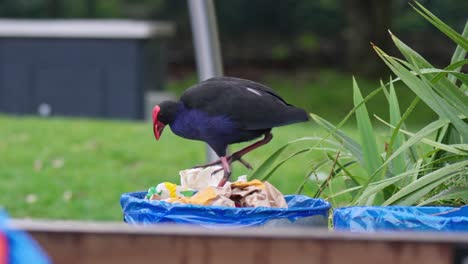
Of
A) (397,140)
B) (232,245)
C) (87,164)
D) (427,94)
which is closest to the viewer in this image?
(232,245)

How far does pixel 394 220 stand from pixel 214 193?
21.8 inches

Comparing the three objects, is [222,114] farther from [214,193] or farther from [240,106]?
[214,193]

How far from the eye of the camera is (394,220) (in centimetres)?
328

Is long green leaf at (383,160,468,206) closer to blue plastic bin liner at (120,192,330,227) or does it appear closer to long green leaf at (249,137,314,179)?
blue plastic bin liner at (120,192,330,227)

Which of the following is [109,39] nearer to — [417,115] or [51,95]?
[51,95]

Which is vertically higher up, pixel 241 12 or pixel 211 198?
pixel 241 12

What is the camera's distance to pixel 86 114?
1493cm

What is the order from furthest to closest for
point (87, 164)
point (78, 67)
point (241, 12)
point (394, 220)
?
point (241, 12) < point (78, 67) < point (87, 164) < point (394, 220)

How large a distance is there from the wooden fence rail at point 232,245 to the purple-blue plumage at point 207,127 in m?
1.63

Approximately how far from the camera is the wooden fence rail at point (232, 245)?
196cm

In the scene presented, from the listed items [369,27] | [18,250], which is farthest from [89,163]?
[369,27]

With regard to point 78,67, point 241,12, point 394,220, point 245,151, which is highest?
point 241,12

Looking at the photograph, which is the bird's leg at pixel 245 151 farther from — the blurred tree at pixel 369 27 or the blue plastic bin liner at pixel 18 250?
the blurred tree at pixel 369 27

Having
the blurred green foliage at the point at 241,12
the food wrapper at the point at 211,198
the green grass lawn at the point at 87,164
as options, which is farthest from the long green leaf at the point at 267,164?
the blurred green foliage at the point at 241,12
